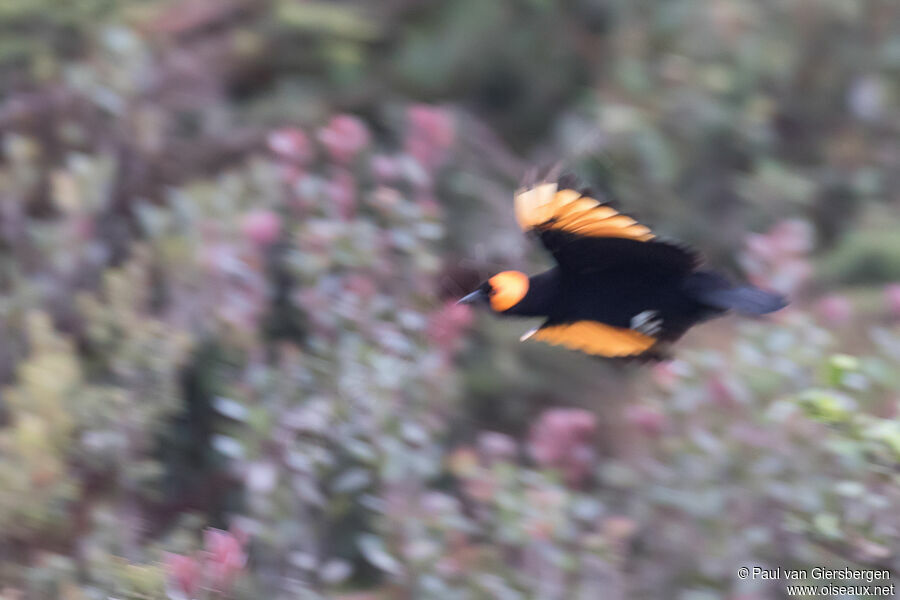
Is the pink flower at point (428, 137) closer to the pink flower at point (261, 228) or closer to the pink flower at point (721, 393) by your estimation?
the pink flower at point (261, 228)

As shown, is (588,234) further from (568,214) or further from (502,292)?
(502,292)

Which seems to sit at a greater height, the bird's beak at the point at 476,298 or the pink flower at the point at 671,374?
the pink flower at the point at 671,374

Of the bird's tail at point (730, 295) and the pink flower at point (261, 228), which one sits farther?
the pink flower at point (261, 228)

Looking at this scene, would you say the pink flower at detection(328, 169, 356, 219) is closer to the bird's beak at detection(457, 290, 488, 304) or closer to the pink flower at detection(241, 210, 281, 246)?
the pink flower at detection(241, 210, 281, 246)

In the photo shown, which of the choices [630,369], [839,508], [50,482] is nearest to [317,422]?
[50,482]

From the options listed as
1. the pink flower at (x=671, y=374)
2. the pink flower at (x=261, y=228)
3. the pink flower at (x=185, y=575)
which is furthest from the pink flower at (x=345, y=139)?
the pink flower at (x=185, y=575)

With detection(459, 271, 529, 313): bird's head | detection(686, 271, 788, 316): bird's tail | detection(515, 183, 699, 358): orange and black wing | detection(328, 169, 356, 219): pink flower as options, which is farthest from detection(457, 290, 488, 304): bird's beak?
detection(328, 169, 356, 219): pink flower

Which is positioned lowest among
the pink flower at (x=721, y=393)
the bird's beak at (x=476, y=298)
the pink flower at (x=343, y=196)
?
the bird's beak at (x=476, y=298)
